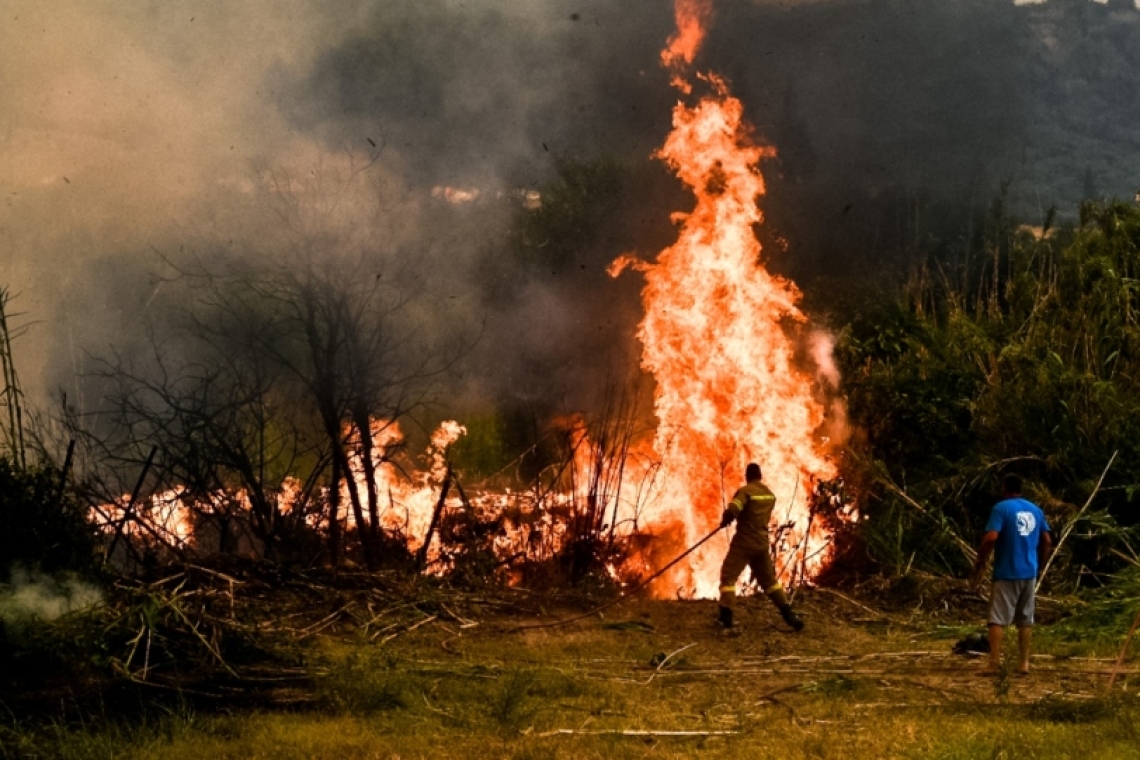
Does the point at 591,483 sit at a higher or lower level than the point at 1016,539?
higher

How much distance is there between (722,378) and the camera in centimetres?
1556

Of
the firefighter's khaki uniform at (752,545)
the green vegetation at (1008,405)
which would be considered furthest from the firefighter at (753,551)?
the green vegetation at (1008,405)

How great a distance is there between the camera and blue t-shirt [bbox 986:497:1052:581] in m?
9.41

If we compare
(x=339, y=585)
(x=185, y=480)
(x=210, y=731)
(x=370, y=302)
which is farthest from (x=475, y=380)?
(x=210, y=731)

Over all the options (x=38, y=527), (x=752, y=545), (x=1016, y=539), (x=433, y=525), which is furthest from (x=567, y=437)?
(x=38, y=527)

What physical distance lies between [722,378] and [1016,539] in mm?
6518

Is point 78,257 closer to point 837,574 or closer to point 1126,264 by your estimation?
point 837,574

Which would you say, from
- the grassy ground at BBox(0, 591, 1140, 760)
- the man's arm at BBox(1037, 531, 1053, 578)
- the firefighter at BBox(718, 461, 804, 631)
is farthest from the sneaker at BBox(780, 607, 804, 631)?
the man's arm at BBox(1037, 531, 1053, 578)

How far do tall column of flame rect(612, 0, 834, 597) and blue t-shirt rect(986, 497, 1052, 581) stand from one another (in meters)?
5.23

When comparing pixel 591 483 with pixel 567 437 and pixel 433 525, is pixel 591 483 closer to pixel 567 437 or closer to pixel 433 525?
pixel 567 437

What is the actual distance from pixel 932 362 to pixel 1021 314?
150 centimetres

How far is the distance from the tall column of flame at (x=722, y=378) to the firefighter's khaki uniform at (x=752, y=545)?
3.23 meters

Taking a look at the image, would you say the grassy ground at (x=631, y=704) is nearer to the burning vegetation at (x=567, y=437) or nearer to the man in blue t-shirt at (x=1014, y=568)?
the man in blue t-shirt at (x=1014, y=568)

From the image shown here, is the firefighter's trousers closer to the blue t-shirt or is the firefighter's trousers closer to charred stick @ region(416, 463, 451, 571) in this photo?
the blue t-shirt
